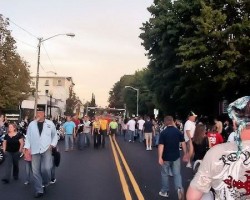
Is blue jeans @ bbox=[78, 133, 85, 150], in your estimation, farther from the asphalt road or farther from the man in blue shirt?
the asphalt road

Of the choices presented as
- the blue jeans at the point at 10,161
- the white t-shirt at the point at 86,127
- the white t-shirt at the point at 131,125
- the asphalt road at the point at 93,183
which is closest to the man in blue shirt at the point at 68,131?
the white t-shirt at the point at 86,127

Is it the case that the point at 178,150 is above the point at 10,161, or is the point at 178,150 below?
above

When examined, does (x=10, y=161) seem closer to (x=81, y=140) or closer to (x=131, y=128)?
(x=81, y=140)

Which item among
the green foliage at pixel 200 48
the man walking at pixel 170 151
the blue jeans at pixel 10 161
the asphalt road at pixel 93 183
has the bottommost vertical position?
the asphalt road at pixel 93 183

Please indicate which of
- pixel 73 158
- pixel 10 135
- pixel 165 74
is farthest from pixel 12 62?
pixel 10 135

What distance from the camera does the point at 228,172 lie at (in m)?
2.85

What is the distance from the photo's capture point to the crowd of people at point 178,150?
2.86 metres

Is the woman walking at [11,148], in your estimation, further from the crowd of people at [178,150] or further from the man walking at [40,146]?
the man walking at [40,146]

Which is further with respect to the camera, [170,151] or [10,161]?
[10,161]

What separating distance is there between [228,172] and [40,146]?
281 inches

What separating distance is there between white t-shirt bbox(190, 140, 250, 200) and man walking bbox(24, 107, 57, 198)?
7047 millimetres

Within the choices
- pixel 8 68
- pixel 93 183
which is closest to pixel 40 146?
pixel 93 183

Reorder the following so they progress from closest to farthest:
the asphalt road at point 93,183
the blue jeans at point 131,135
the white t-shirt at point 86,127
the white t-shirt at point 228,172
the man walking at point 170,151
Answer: the white t-shirt at point 228,172 → the man walking at point 170,151 → the asphalt road at point 93,183 → the white t-shirt at point 86,127 → the blue jeans at point 131,135

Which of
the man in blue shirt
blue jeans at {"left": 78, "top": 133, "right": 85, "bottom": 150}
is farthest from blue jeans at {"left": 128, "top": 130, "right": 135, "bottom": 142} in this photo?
the man in blue shirt
